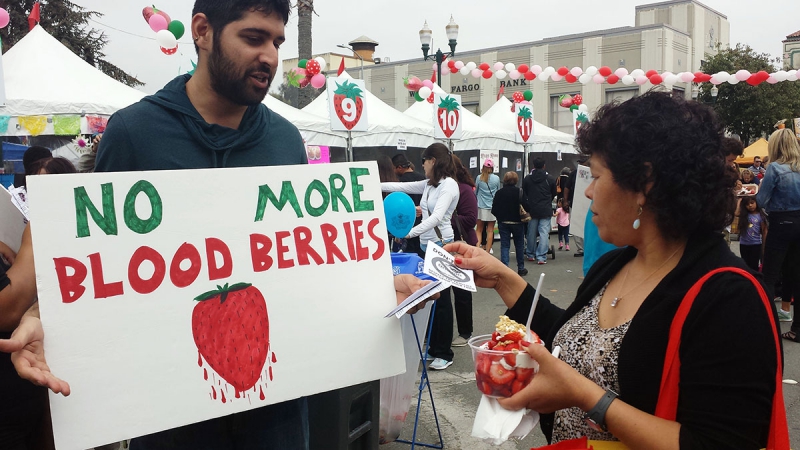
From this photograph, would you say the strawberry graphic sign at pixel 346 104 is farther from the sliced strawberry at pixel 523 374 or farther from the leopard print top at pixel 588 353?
the sliced strawberry at pixel 523 374

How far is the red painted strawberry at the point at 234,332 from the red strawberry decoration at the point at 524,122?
1219 centimetres

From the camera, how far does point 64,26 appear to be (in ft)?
73.7

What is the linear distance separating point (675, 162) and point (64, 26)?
2582 centimetres

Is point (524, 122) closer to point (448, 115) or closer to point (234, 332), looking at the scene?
point (448, 115)

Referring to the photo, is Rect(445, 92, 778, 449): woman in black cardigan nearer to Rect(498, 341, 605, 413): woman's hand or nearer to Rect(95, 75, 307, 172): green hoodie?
Rect(498, 341, 605, 413): woman's hand

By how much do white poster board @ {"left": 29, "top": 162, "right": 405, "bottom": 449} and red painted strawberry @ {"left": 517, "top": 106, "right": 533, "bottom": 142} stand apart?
1197cm

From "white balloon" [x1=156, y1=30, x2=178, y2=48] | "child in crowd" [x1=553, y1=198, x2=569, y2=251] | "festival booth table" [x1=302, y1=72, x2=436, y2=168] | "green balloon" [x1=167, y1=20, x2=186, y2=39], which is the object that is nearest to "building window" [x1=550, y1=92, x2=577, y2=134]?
"festival booth table" [x1=302, y1=72, x2=436, y2=168]

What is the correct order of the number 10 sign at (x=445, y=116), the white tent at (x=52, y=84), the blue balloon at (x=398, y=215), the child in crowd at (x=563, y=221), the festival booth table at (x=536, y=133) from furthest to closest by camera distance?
the festival booth table at (x=536, y=133), the child in crowd at (x=563, y=221), the number 10 sign at (x=445, y=116), the white tent at (x=52, y=84), the blue balloon at (x=398, y=215)

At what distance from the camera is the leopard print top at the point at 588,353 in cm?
150

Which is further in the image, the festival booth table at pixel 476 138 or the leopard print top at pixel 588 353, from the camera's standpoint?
the festival booth table at pixel 476 138

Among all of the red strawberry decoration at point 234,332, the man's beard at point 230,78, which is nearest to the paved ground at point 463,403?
the red strawberry decoration at point 234,332

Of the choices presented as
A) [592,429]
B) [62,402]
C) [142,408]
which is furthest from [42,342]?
[592,429]

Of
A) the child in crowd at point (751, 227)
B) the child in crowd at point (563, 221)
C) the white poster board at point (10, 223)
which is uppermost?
the white poster board at point (10, 223)

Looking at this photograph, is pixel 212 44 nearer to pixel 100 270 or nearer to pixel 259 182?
pixel 259 182
